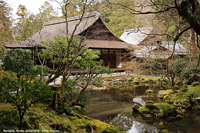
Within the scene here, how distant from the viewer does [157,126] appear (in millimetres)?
6668

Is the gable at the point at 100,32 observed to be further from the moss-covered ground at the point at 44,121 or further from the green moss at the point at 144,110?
the moss-covered ground at the point at 44,121

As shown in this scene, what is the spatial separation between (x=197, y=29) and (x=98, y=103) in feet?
26.4

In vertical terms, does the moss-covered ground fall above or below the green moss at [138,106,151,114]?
above

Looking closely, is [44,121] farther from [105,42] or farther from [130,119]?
[105,42]

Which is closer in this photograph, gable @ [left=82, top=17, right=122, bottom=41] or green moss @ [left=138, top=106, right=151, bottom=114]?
green moss @ [left=138, top=106, right=151, bottom=114]

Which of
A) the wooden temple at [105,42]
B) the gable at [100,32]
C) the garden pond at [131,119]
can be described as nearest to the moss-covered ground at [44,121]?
the garden pond at [131,119]

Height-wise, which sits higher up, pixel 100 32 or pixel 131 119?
pixel 100 32

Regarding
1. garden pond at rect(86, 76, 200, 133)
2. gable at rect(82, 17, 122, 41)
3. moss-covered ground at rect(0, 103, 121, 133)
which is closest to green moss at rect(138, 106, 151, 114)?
garden pond at rect(86, 76, 200, 133)

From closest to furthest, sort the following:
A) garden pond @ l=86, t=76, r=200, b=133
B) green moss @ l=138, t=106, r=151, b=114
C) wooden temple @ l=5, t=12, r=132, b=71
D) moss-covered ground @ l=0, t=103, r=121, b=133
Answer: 1. moss-covered ground @ l=0, t=103, r=121, b=133
2. garden pond @ l=86, t=76, r=200, b=133
3. green moss @ l=138, t=106, r=151, b=114
4. wooden temple @ l=5, t=12, r=132, b=71

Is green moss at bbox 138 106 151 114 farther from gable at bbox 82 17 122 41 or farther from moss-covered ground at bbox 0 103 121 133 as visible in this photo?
gable at bbox 82 17 122 41

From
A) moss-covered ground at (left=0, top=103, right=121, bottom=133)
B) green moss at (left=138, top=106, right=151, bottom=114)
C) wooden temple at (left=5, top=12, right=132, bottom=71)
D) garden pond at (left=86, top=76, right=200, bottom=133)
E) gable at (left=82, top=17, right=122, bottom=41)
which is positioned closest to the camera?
moss-covered ground at (left=0, top=103, right=121, bottom=133)

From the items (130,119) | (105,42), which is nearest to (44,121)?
(130,119)

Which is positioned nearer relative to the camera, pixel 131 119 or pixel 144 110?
pixel 131 119

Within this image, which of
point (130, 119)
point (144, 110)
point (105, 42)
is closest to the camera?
point (130, 119)
